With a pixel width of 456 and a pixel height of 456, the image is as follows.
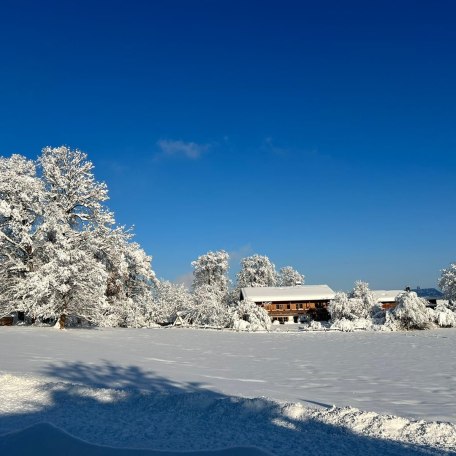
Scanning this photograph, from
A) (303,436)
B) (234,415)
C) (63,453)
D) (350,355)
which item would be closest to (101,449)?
(63,453)

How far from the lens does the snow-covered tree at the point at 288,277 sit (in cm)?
9900

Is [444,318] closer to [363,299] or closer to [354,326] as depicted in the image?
[354,326]

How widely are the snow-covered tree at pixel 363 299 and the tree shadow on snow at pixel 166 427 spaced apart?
44441mm

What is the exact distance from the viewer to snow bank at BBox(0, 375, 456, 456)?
5168 mm

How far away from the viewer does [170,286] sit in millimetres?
70938

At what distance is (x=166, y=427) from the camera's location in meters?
5.97

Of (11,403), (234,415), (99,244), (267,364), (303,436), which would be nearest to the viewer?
(303,436)

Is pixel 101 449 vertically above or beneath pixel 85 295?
beneath

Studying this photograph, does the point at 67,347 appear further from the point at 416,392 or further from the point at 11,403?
the point at 416,392

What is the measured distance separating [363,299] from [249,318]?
838 inches

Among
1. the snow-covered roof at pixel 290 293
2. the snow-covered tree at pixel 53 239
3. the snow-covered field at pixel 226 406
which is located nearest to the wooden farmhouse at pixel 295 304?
the snow-covered roof at pixel 290 293

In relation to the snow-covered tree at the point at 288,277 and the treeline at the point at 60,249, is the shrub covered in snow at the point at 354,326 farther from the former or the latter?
the snow-covered tree at the point at 288,277

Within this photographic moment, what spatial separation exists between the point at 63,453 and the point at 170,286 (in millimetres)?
66708

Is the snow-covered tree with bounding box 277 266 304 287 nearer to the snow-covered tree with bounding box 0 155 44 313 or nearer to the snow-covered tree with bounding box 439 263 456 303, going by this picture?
the snow-covered tree with bounding box 439 263 456 303
